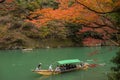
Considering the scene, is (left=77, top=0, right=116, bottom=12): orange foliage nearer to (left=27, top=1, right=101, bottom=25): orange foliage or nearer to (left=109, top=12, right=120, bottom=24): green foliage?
(left=27, top=1, right=101, bottom=25): orange foliage

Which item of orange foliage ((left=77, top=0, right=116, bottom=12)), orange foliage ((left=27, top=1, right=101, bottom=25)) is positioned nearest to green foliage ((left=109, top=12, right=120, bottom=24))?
orange foliage ((left=27, top=1, right=101, bottom=25))

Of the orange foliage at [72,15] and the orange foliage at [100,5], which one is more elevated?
the orange foliage at [100,5]

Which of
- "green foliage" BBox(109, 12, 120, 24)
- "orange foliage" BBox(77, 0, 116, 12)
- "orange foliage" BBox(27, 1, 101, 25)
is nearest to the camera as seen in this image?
"orange foliage" BBox(77, 0, 116, 12)

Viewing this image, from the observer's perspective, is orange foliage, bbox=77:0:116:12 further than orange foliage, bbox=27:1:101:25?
No

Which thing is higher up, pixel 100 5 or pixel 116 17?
pixel 100 5

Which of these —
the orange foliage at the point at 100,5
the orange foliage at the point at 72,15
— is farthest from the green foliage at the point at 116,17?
the orange foliage at the point at 100,5

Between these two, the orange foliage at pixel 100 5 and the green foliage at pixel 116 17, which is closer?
the orange foliage at pixel 100 5

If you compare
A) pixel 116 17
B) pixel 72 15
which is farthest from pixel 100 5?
pixel 116 17

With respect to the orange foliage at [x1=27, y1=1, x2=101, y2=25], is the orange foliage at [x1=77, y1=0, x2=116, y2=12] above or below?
above

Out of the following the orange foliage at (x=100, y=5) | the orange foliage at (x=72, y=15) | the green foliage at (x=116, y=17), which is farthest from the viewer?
the green foliage at (x=116, y=17)

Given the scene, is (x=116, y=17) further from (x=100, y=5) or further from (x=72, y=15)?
(x=72, y=15)

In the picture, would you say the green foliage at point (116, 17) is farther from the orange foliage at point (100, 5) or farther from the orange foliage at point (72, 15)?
the orange foliage at point (100, 5)

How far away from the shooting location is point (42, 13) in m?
12.0

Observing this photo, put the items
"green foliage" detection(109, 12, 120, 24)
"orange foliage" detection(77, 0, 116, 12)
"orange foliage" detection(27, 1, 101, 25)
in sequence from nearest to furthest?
"orange foliage" detection(77, 0, 116, 12)
"orange foliage" detection(27, 1, 101, 25)
"green foliage" detection(109, 12, 120, 24)
